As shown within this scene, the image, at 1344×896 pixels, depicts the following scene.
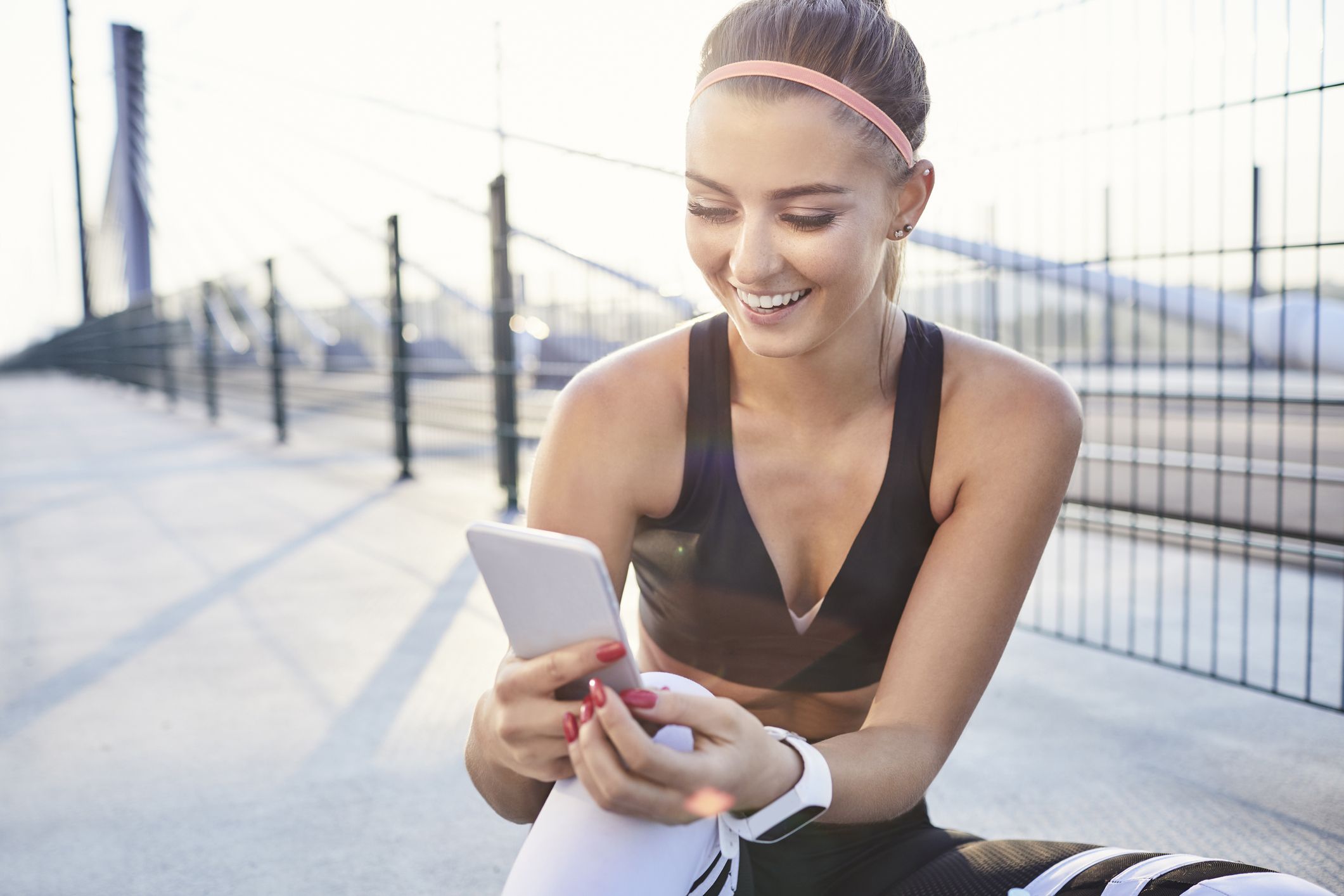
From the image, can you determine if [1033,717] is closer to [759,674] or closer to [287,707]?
[759,674]

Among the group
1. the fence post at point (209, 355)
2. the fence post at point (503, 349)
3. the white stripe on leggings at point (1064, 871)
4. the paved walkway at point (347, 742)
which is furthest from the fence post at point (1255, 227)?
the fence post at point (209, 355)

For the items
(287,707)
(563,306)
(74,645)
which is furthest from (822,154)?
(563,306)

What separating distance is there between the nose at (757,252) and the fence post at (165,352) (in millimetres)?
11177

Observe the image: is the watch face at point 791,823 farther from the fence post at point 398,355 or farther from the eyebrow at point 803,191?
the fence post at point 398,355

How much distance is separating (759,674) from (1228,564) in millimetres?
2793

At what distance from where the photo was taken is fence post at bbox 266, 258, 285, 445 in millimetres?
6816

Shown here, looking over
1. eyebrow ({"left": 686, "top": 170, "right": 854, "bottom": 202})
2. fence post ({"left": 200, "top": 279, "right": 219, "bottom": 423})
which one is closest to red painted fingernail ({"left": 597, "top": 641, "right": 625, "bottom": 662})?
eyebrow ({"left": 686, "top": 170, "right": 854, "bottom": 202})

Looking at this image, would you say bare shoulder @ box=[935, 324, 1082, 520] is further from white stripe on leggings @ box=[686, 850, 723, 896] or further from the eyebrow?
white stripe on leggings @ box=[686, 850, 723, 896]

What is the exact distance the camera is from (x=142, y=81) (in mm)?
12250

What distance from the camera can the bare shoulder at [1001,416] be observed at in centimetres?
102

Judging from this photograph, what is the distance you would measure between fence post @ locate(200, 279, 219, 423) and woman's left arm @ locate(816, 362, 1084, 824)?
8.92m

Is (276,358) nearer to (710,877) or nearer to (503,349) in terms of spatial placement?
(503,349)

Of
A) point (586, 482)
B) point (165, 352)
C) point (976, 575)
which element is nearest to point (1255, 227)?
point (976, 575)

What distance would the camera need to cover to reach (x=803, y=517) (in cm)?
109
